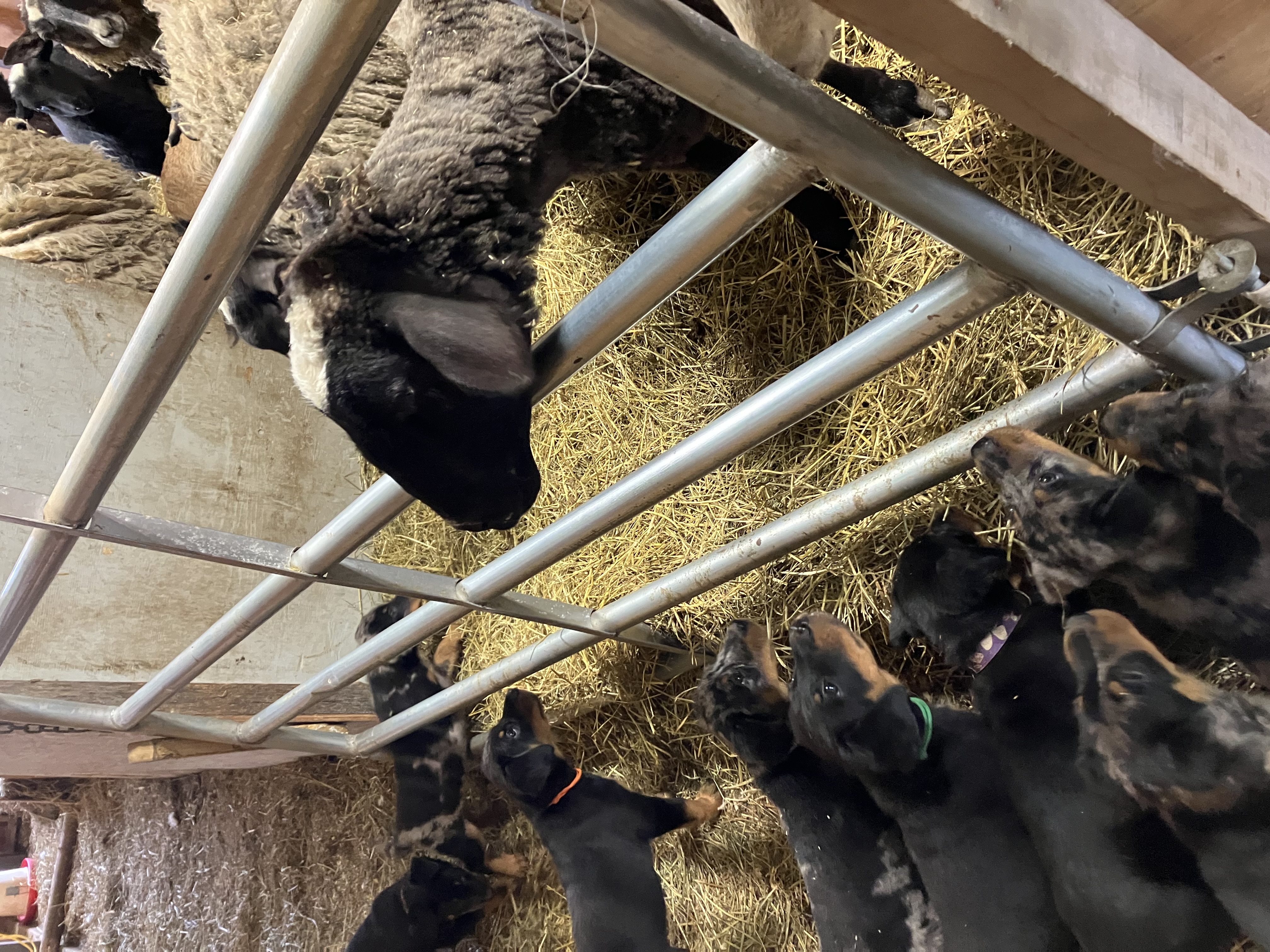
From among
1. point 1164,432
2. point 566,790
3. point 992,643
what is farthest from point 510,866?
point 1164,432

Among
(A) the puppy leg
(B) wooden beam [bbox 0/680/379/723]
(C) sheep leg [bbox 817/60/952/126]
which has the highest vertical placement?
(C) sheep leg [bbox 817/60/952/126]

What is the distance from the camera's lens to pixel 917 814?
1.75 m

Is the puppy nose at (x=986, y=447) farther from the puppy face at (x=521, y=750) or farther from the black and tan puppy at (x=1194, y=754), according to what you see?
the puppy face at (x=521, y=750)

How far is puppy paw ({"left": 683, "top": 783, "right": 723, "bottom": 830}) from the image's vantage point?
2455 millimetres

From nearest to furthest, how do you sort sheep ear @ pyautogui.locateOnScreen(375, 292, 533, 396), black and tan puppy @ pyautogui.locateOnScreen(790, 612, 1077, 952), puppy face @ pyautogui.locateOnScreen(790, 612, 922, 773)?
sheep ear @ pyautogui.locateOnScreen(375, 292, 533, 396) → black and tan puppy @ pyautogui.locateOnScreen(790, 612, 1077, 952) → puppy face @ pyautogui.locateOnScreen(790, 612, 922, 773)

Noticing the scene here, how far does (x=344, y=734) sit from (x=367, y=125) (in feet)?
7.41

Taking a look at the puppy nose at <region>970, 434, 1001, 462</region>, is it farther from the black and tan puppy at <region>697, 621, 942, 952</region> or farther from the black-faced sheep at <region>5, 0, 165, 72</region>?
the black-faced sheep at <region>5, 0, 165, 72</region>

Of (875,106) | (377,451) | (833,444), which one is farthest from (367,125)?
(833,444)

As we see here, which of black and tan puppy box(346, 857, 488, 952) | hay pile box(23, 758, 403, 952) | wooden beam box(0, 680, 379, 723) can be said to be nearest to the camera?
wooden beam box(0, 680, 379, 723)

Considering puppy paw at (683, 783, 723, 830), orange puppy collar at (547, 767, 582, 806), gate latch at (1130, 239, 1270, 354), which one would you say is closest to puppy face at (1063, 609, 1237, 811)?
gate latch at (1130, 239, 1270, 354)

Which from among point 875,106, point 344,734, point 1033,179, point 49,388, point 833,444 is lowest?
point 344,734

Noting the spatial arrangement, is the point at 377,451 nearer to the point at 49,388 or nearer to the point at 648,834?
the point at 648,834

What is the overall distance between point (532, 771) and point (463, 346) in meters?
1.68

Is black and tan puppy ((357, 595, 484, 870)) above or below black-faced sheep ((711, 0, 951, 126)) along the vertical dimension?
below
